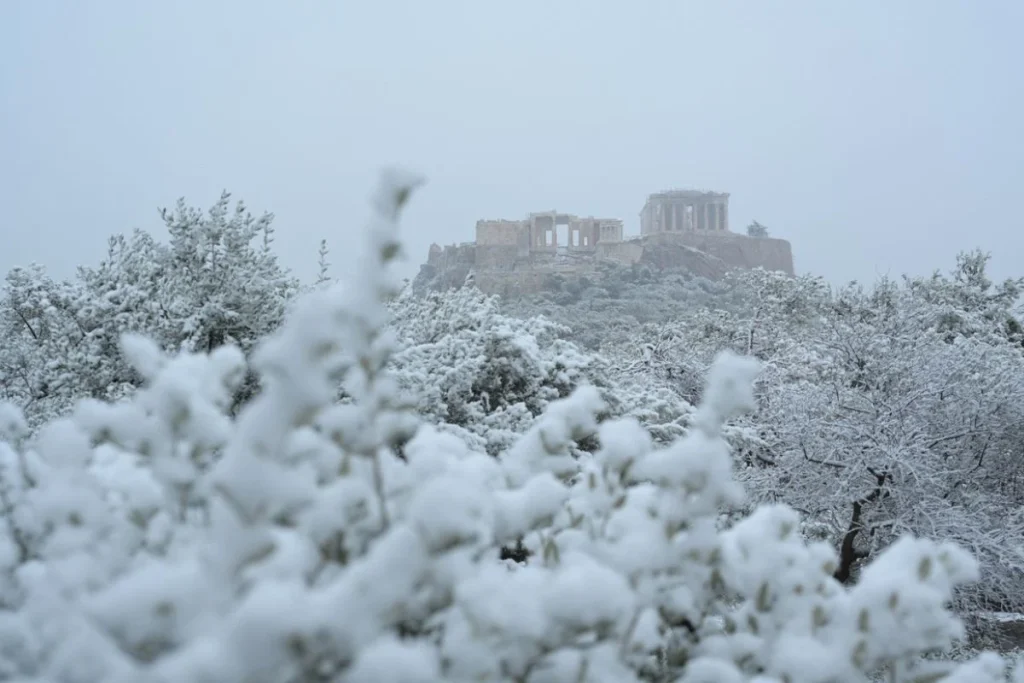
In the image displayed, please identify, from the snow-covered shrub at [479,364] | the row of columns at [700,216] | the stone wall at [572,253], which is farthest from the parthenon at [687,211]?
the snow-covered shrub at [479,364]

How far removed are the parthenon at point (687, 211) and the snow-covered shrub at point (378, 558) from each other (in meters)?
77.3

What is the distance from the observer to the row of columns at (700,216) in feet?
257

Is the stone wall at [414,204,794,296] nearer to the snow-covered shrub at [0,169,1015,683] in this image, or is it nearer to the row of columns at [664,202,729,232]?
the row of columns at [664,202,729,232]

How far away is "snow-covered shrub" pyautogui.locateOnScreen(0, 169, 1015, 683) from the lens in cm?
95

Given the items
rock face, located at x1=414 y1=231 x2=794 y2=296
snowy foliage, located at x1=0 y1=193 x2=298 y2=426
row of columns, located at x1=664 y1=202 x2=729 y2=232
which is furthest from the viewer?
row of columns, located at x1=664 y1=202 x2=729 y2=232

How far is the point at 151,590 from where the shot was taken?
0.93 metres

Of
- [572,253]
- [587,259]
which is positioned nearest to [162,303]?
[587,259]

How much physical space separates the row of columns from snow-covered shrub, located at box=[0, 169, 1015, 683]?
78.1 metres

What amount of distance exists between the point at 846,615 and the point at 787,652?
0.50 feet

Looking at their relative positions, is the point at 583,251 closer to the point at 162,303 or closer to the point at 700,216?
the point at 700,216

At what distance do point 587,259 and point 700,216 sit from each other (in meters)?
20.8

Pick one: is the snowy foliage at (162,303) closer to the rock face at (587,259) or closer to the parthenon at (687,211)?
the rock face at (587,259)

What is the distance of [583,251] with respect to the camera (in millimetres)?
68438

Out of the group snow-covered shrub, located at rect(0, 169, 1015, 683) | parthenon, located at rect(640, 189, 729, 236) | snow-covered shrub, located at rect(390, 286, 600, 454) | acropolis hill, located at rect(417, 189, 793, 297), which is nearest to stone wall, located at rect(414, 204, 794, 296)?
acropolis hill, located at rect(417, 189, 793, 297)
